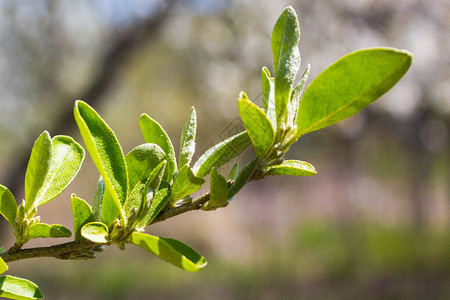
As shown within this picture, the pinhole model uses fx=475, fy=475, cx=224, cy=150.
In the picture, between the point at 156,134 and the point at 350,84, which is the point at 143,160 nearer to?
the point at 156,134

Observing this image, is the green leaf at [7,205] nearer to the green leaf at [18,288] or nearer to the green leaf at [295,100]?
the green leaf at [18,288]

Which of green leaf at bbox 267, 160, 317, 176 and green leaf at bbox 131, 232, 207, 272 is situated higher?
green leaf at bbox 267, 160, 317, 176

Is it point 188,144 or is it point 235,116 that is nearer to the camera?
point 188,144

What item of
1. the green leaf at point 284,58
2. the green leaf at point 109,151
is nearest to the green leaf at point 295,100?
the green leaf at point 284,58

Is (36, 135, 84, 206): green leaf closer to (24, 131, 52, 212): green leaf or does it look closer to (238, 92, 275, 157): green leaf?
(24, 131, 52, 212): green leaf

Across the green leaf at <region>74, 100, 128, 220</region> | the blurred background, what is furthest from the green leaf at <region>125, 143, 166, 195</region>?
the blurred background

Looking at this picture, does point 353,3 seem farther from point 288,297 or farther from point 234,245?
point 234,245

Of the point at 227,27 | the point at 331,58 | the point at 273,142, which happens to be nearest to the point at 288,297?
the point at 331,58

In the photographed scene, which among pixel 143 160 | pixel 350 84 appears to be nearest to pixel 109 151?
pixel 143 160
